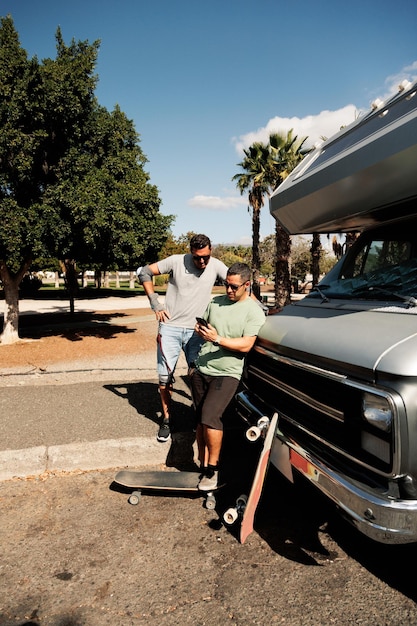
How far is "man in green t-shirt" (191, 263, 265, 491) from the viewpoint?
331 cm

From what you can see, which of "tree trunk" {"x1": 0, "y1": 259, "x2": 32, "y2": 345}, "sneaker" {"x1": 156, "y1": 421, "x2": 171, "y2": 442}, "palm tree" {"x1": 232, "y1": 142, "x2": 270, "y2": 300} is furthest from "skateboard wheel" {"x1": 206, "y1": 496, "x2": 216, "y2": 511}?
"palm tree" {"x1": 232, "y1": 142, "x2": 270, "y2": 300}

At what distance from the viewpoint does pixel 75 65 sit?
932 centimetres

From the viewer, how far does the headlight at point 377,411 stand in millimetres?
2068

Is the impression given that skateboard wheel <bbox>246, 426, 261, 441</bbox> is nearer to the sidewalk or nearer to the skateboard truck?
the skateboard truck

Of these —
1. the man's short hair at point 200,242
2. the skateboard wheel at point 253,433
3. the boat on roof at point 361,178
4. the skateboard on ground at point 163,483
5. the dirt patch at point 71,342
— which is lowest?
the skateboard on ground at point 163,483

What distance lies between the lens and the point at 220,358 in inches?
136

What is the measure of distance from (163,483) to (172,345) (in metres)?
1.42

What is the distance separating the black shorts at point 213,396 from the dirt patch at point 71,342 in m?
5.26

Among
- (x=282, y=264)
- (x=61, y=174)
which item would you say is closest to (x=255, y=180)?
(x=282, y=264)

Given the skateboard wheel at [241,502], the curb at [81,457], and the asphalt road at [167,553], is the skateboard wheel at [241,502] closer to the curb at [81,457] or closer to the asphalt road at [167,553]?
the asphalt road at [167,553]

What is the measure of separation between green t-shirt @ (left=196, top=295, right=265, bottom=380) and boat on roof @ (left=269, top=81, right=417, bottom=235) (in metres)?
1.07

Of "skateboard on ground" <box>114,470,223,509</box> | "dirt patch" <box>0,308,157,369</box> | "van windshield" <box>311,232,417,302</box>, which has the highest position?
"van windshield" <box>311,232,417,302</box>

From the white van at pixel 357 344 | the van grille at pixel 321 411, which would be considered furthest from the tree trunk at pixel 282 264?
the van grille at pixel 321 411

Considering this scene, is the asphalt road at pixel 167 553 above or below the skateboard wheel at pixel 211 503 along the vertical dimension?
below
